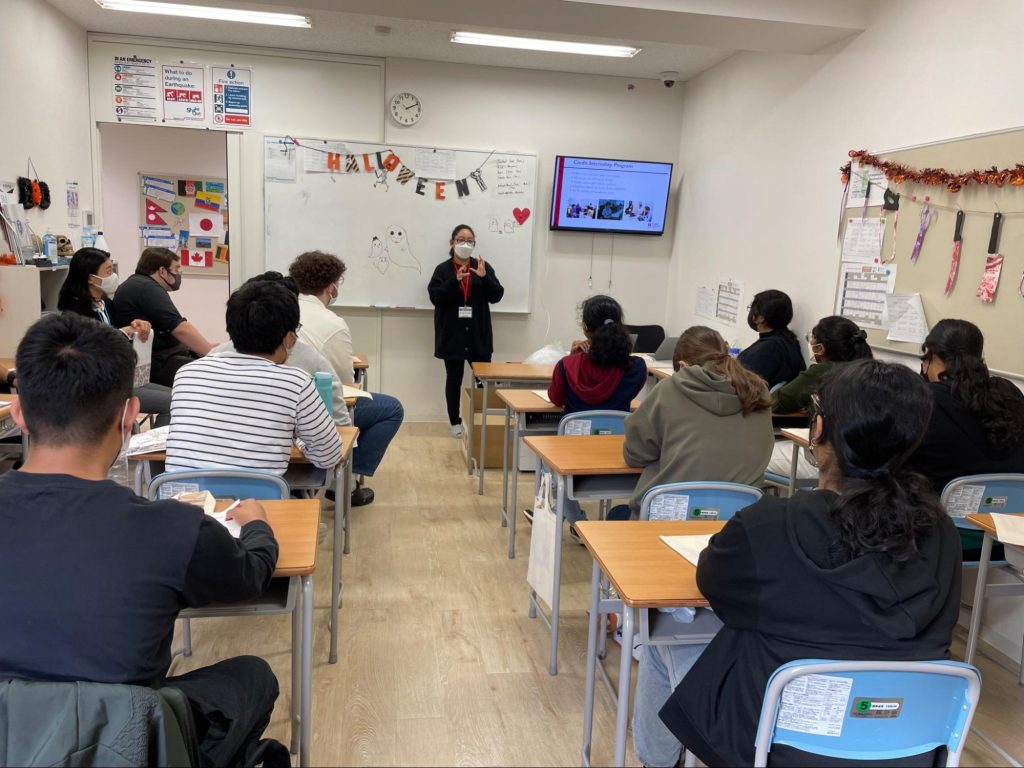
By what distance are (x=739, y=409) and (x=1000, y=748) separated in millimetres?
1298

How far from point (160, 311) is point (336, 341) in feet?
4.06

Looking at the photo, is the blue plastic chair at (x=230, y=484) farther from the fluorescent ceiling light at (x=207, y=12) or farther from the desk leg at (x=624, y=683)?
the fluorescent ceiling light at (x=207, y=12)

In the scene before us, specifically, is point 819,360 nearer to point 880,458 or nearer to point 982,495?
point 982,495

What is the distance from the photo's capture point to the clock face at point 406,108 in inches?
231

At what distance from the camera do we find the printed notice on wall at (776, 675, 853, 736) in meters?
1.27

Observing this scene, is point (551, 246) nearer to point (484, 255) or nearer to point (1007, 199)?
point (484, 255)

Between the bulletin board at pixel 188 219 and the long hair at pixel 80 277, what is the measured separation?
3.59 m

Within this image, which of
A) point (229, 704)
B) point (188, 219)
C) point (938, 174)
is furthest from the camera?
point (188, 219)

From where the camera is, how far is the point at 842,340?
3.52 m

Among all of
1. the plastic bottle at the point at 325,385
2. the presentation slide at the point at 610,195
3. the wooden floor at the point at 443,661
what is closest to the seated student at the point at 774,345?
the wooden floor at the point at 443,661

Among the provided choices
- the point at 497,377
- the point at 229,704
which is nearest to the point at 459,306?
the point at 497,377

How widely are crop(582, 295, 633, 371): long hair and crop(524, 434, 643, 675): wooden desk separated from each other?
2.05 feet

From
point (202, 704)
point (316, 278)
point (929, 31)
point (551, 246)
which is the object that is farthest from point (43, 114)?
point (929, 31)

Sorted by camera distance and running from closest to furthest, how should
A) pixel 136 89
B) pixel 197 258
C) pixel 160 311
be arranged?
pixel 160 311 → pixel 136 89 → pixel 197 258
